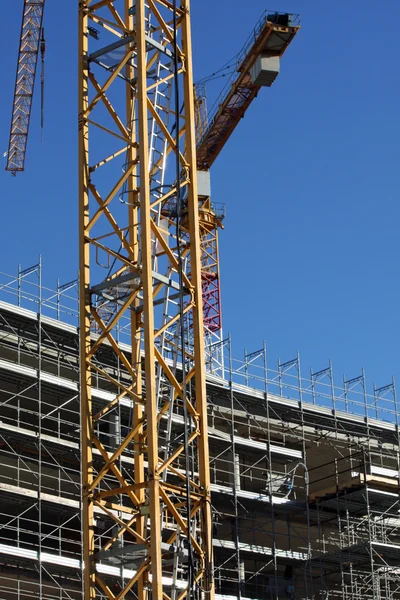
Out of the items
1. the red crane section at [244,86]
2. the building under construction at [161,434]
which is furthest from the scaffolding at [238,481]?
the red crane section at [244,86]

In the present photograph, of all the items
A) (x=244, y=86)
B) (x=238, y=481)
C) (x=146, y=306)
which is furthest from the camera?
(x=244, y=86)

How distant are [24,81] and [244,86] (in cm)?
1204

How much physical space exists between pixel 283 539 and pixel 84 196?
84.1ft

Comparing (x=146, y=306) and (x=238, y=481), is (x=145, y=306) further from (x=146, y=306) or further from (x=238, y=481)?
(x=238, y=481)

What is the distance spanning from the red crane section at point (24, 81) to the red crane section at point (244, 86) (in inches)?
372

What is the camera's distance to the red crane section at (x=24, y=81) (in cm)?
6881

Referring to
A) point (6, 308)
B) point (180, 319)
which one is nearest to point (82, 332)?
point (180, 319)

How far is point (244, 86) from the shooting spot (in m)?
66.5

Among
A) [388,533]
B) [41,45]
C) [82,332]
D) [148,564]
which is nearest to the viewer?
[148,564]

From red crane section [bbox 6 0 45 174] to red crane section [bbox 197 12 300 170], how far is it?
9438 millimetres

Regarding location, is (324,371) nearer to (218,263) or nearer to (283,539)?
(283,539)

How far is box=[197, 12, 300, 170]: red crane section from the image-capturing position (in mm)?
63750

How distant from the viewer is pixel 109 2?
2975 centimetres

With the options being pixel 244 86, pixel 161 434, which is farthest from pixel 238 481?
pixel 244 86
